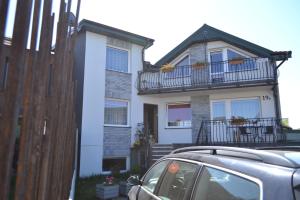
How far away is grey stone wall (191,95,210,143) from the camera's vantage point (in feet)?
49.7

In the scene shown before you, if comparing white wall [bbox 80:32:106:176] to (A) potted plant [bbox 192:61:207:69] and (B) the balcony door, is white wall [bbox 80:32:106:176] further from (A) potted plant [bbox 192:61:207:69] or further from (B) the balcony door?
(B) the balcony door

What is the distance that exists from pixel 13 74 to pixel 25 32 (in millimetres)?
201

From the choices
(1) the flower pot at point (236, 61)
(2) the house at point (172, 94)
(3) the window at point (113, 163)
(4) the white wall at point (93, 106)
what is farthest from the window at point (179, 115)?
(4) the white wall at point (93, 106)

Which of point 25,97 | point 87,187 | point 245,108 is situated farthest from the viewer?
point 245,108

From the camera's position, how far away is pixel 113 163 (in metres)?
14.1

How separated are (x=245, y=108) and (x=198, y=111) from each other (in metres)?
2.63

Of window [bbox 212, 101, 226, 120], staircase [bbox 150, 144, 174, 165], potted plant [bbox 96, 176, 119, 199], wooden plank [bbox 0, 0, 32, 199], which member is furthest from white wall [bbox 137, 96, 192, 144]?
wooden plank [bbox 0, 0, 32, 199]

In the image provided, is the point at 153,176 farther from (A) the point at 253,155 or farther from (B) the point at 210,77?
(B) the point at 210,77

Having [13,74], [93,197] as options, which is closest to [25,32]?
[13,74]

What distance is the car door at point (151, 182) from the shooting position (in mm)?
3480

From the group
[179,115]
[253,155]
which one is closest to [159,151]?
[179,115]

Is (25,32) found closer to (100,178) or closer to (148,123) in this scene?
(100,178)

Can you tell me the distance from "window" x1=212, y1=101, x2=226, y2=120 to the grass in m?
6.14

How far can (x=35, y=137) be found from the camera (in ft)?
5.19
